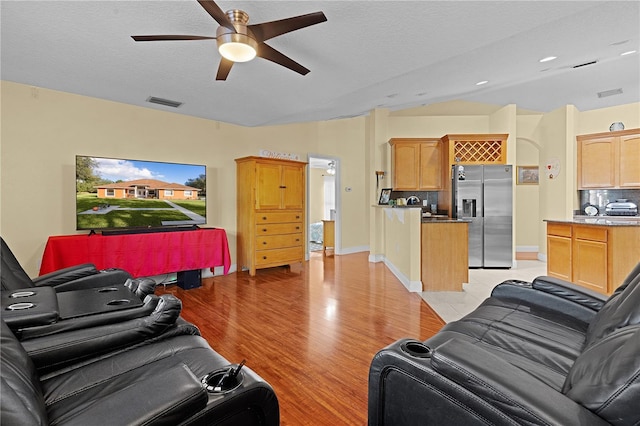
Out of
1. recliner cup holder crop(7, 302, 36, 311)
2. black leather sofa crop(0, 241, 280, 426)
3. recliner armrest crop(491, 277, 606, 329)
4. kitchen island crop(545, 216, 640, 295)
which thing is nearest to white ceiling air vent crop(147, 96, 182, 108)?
black leather sofa crop(0, 241, 280, 426)

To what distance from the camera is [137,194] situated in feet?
13.3

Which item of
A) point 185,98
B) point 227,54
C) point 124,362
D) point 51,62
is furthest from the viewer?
point 185,98

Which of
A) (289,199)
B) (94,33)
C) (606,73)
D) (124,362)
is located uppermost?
(606,73)

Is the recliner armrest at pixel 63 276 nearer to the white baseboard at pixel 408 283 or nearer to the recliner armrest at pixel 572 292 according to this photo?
the recliner armrest at pixel 572 292

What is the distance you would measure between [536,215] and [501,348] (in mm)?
6931

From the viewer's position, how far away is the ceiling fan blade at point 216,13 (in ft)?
6.03

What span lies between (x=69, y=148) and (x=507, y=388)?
188 inches

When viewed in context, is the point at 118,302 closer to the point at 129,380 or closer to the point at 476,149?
the point at 129,380

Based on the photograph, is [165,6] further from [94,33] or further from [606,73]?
[606,73]

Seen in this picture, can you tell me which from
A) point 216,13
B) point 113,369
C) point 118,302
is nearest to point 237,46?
point 216,13

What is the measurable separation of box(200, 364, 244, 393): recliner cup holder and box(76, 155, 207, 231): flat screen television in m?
3.60

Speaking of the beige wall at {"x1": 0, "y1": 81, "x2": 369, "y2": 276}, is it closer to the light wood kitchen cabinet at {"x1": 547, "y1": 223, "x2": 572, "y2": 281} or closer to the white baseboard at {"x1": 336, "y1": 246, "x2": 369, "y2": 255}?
the white baseboard at {"x1": 336, "y1": 246, "x2": 369, "y2": 255}

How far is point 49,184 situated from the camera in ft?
11.7

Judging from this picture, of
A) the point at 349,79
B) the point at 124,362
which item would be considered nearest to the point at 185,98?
the point at 349,79
